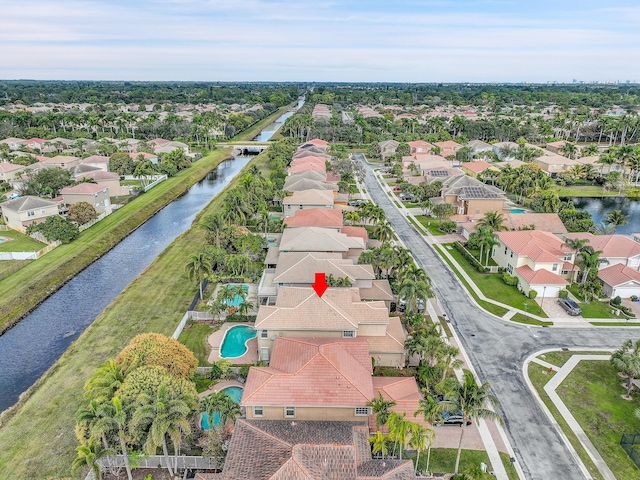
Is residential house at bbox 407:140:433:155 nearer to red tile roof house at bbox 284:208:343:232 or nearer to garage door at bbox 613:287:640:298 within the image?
red tile roof house at bbox 284:208:343:232

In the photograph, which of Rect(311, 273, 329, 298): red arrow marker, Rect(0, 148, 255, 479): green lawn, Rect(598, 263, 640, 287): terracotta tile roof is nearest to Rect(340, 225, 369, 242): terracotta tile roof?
Rect(311, 273, 329, 298): red arrow marker

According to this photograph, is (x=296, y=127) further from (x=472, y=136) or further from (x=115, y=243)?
(x=115, y=243)

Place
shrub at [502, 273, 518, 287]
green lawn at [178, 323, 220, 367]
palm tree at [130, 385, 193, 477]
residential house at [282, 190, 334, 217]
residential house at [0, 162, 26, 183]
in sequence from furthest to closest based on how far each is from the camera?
residential house at [0, 162, 26, 183] < residential house at [282, 190, 334, 217] < shrub at [502, 273, 518, 287] < green lawn at [178, 323, 220, 367] < palm tree at [130, 385, 193, 477]

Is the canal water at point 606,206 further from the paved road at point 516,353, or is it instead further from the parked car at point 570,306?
the paved road at point 516,353

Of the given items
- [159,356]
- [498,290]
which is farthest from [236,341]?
[498,290]

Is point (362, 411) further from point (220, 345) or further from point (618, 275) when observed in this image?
point (618, 275)

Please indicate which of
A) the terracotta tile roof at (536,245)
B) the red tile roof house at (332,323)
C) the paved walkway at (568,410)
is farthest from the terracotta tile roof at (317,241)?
the paved walkway at (568,410)

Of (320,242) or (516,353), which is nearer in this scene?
(516,353)
